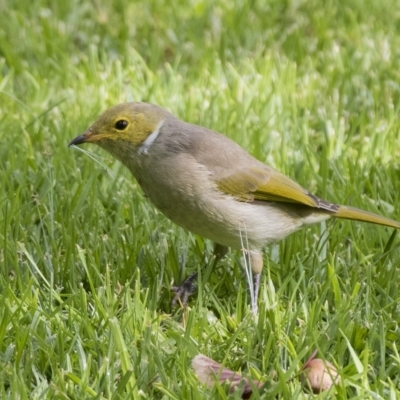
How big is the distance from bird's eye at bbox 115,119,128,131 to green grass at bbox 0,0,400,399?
68 centimetres

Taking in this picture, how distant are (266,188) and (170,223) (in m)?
0.88

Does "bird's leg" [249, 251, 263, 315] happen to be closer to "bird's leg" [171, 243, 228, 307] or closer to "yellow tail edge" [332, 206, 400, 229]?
"bird's leg" [171, 243, 228, 307]

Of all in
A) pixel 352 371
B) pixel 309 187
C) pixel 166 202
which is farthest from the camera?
pixel 309 187

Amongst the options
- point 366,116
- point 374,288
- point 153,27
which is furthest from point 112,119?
point 153,27

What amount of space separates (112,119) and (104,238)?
2.49 ft

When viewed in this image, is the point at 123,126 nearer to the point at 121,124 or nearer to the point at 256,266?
the point at 121,124

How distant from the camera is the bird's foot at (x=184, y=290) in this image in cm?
474

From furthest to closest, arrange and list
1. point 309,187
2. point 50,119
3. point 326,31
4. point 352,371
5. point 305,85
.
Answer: point 326,31, point 305,85, point 50,119, point 309,187, point 352,371

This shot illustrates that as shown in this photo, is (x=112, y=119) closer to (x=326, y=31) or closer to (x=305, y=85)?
(x=305, y=85)

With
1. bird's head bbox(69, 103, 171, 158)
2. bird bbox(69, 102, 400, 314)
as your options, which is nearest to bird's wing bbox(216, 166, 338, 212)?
bird bbox(69, 102, 400, 314)

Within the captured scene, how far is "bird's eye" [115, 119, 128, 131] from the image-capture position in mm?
4832

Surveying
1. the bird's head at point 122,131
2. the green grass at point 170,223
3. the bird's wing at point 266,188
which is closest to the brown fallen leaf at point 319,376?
the green grass at point 170,223

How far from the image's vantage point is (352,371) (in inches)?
154

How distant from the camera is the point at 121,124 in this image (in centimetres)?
484
